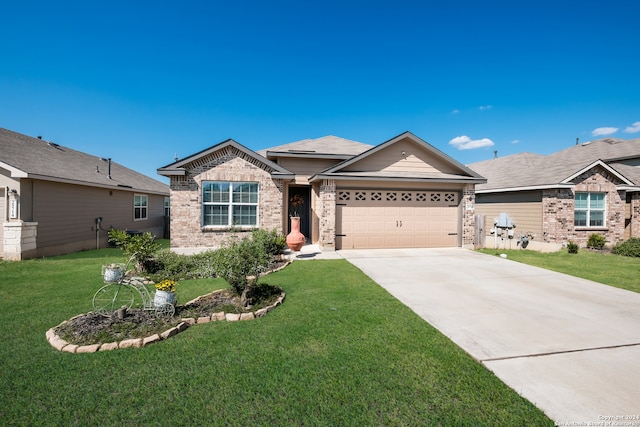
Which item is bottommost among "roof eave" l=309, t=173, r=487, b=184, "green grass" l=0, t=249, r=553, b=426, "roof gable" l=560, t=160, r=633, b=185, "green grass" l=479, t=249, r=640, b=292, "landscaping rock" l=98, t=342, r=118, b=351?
"green grass" l=0, t=249, r=553, b=426

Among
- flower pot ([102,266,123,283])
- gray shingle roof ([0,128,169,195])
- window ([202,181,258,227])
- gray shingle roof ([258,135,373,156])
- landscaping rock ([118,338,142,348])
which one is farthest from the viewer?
gray shingle roof ([258,135,373,156])

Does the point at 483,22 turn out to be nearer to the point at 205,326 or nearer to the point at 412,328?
the point at 412,328

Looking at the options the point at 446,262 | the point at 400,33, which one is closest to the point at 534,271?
the point at 446,262

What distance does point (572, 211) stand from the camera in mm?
Answer: 13625

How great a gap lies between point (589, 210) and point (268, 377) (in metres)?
17.7

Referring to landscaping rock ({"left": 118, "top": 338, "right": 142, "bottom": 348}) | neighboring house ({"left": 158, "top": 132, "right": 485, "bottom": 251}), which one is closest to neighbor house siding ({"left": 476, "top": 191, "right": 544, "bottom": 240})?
neighboring house ({"left": 158, "top": 132, "right": 485, "bottom": 251})

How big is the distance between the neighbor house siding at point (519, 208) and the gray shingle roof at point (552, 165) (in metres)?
0.59

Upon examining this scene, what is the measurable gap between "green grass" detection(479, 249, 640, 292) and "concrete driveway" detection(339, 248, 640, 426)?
0.79m

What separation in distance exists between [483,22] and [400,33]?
387 cm

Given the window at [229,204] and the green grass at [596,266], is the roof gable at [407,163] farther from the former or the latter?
the window at [229,204]

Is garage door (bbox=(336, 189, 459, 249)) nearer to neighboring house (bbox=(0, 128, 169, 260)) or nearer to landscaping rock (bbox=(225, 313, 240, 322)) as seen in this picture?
landscaping rock (bbox=(225, 313, 240, 322))

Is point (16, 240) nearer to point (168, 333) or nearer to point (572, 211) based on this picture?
point (168, 333)

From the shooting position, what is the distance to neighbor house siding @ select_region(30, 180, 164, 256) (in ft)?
35.7

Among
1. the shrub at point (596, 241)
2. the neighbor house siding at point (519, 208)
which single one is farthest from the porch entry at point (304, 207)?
the shrub at point (596, 241)
